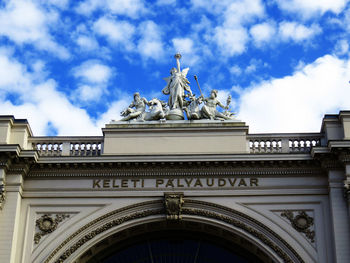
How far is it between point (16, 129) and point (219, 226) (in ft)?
24.3

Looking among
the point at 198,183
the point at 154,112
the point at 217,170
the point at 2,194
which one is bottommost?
the point at 2,194

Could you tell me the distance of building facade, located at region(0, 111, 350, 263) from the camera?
24.5 metres

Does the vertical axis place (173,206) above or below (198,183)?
below

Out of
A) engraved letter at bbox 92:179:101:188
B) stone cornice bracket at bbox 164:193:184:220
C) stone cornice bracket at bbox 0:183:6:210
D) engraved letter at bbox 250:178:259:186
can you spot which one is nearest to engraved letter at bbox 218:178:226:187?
engraved letter at bbox 250:178:259:186

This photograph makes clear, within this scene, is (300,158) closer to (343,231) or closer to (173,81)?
(343,231)

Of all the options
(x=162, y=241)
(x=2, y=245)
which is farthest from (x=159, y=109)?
(x=2, y=245)

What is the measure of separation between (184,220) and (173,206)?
58 cm

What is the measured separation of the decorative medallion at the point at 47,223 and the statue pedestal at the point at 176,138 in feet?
8.75

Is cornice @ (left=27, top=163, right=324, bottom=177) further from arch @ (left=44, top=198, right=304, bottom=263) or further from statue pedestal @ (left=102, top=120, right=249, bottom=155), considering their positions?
arch @ (left=44, top=198, right=304, bottom=263)

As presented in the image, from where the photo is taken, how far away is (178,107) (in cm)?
2756

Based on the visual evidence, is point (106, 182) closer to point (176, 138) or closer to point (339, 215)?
point (176, 138)

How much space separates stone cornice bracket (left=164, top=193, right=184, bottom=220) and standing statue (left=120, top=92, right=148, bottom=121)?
3.60 metres

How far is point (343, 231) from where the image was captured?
2395cm

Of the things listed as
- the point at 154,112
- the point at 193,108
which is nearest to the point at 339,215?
the point at 193,108
